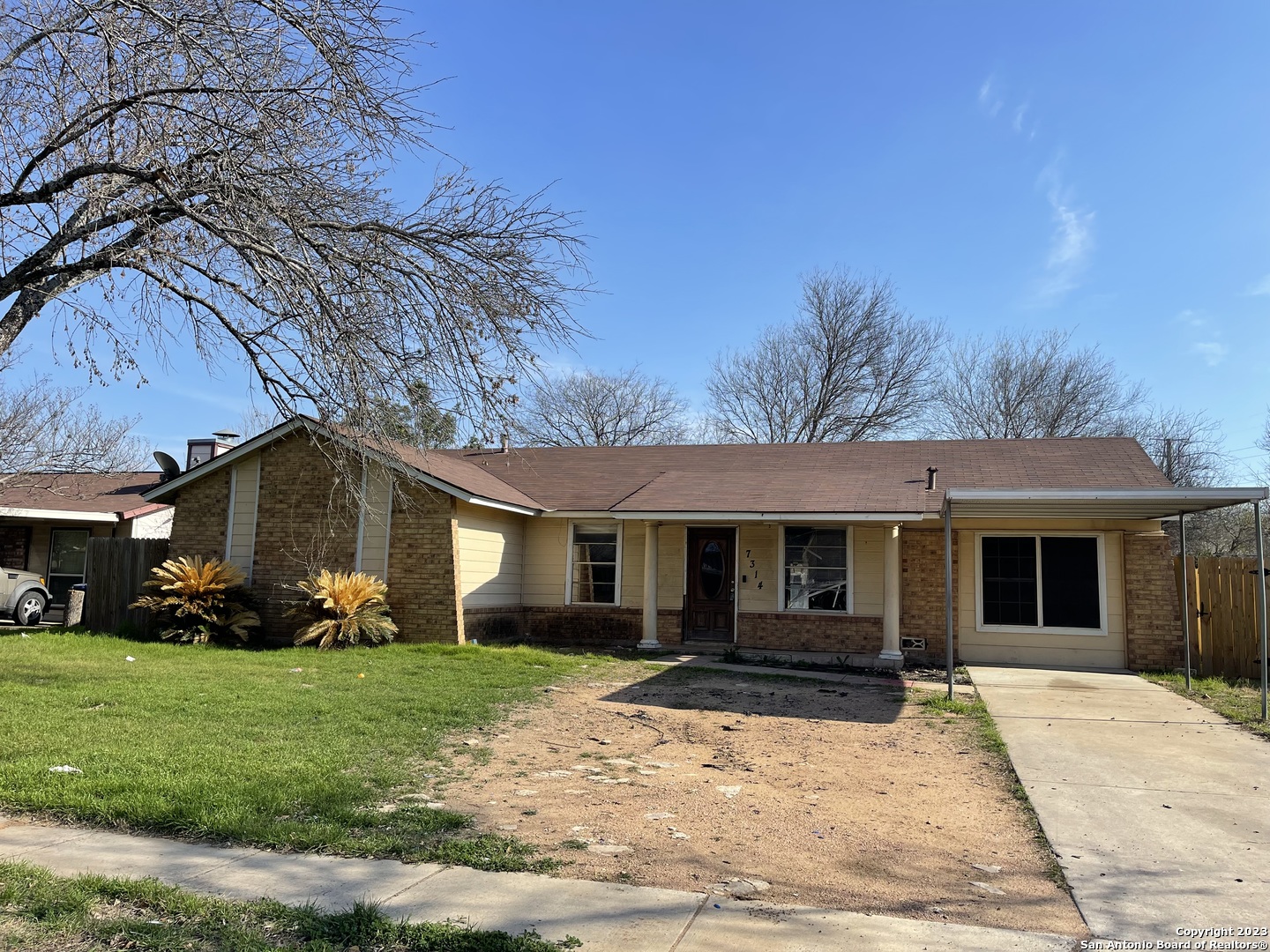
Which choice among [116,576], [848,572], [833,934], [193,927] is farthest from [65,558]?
[833,934]

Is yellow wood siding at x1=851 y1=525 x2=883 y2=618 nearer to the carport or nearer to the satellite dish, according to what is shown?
the carport

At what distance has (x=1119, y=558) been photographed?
14.0 m

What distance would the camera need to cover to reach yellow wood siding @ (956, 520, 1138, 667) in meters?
14.0

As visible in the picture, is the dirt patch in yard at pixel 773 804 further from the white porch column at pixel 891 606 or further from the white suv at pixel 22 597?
the white suv at pixel 22 597

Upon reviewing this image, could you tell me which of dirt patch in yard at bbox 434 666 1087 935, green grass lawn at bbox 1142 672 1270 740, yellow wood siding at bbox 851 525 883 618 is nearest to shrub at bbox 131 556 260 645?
dirt patch in yard at bbox 434 666 1087 935

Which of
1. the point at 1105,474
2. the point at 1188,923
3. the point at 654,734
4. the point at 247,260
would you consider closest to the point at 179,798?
the point at 247,260

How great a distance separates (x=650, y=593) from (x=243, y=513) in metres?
7.37

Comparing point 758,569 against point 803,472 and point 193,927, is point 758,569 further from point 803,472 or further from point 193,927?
point 193,927

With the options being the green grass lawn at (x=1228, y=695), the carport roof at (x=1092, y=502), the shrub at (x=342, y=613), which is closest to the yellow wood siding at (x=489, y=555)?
the shrub at (x=342, y=613)

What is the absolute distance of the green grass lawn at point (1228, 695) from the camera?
9.30 meters

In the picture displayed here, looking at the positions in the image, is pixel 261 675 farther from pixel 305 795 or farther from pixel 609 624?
pixel 609 624

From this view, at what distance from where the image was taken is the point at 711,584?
15711 mm

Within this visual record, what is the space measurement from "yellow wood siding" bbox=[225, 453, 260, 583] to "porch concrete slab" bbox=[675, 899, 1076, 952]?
13.4 m

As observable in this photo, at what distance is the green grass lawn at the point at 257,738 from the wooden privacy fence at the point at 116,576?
2608 millimetres
